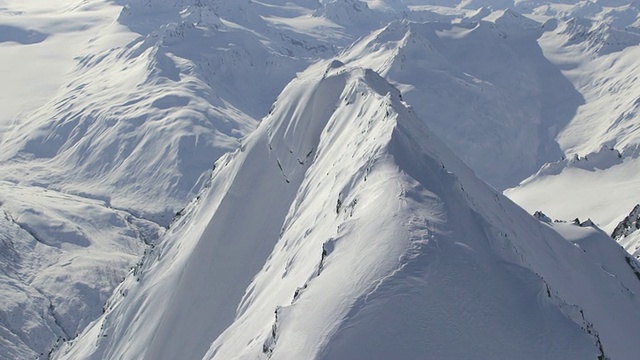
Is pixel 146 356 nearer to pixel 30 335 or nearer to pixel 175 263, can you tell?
pixel 175 263

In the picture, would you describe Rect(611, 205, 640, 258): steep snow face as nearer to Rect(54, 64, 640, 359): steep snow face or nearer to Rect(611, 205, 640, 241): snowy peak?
Rect(611, 205, 640, 241): snowy peak

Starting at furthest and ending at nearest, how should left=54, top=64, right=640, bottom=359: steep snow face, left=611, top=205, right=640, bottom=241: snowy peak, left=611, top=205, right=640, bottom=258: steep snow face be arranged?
left=611, top=205, right=640, bottom=241: snowy peak, left=611, top=205, right=640, bottom=258: steep snow face, left=54, top=64, right=640, bottom=359: steep snow face

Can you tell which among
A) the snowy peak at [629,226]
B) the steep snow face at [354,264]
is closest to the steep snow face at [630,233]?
the snowy peak at [629,226]

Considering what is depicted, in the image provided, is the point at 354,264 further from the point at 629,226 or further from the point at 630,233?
the point at 629,226

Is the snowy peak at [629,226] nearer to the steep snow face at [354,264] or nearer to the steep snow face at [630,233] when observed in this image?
the steep snow face at [630,233]

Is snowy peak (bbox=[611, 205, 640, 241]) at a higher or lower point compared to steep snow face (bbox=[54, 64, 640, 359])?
lower

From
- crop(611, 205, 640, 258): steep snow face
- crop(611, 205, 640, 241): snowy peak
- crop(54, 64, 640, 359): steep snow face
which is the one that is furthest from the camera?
crop(611, 205, 640, 241): snowy peak

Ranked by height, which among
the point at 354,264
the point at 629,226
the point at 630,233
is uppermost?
the point at 354,264

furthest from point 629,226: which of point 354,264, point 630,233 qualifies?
point 354,264

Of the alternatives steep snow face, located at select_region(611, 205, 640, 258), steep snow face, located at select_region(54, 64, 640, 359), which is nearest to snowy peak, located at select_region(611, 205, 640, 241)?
steep snow face, located at select_region(611, 205, 640, 258)
